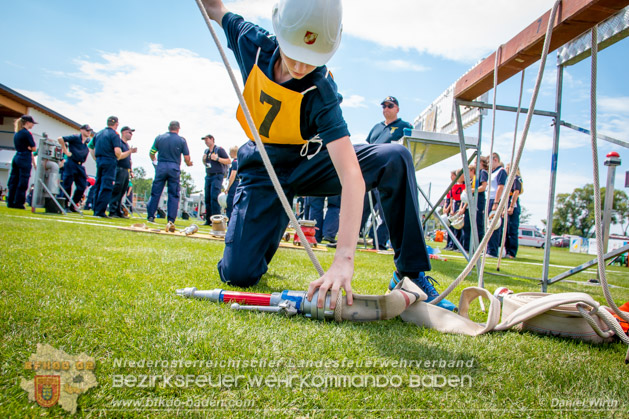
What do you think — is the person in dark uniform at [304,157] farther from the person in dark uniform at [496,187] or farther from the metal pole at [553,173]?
the person in dark uniform at [496,187]

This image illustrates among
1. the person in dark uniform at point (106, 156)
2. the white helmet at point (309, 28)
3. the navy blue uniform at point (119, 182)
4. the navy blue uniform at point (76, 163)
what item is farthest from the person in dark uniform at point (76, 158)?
the white helmet at point (309, 28)

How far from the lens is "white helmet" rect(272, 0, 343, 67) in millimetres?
1399

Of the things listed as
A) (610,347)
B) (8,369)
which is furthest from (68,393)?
(610,347)

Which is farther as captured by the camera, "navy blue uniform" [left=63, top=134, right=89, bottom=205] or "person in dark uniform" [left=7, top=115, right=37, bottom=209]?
"navy blue uniform" [left=63, top=134, right=89, bottom=205]

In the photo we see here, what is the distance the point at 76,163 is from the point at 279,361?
10324 millimetres

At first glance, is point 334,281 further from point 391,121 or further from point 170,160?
point 170,160

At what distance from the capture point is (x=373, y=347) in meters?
1.22

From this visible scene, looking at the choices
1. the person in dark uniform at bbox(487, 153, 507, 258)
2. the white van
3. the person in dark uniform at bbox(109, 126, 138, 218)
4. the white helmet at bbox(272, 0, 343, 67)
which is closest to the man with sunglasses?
the person in dark uniform at bbox(487, 153, 507, 258)

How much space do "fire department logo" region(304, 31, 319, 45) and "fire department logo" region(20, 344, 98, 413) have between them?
1.35m

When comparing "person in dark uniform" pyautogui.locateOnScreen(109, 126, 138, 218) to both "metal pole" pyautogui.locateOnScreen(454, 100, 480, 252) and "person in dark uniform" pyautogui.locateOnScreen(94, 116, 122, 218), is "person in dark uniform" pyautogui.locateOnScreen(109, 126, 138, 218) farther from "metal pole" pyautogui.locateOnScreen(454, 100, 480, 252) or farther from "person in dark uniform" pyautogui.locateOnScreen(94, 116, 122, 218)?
"metal pole" pyautogui.locateOnScreen(454, 100, 480, 252)

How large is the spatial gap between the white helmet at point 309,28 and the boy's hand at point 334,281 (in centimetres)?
87

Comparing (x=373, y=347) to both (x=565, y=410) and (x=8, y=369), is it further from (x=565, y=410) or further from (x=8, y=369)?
(x=8, y=369)

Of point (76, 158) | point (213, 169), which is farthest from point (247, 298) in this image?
point (76, 158)

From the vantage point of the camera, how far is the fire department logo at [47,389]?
2.64ft
